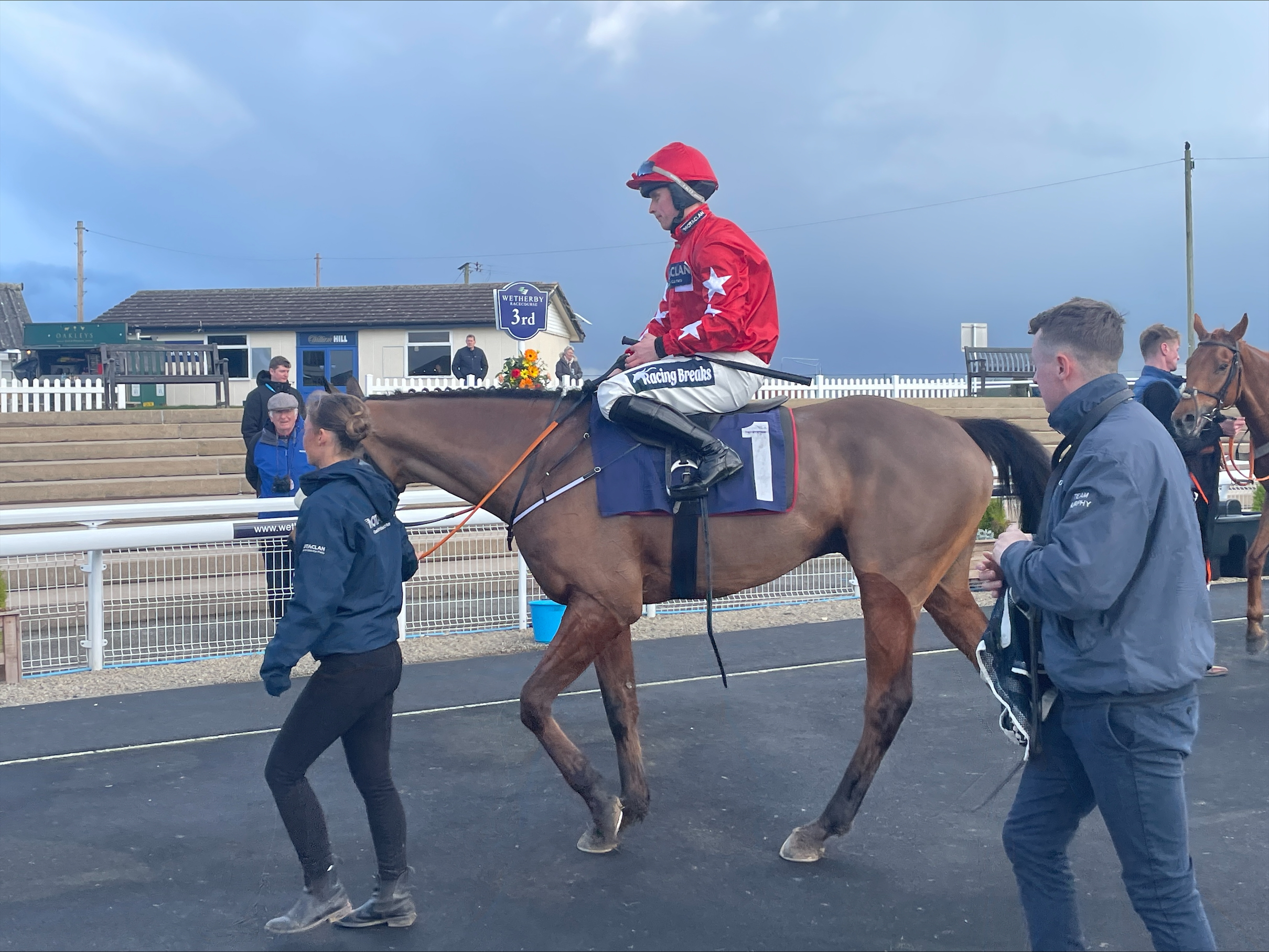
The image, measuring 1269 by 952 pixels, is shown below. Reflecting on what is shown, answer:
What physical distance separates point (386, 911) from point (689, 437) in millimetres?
2022

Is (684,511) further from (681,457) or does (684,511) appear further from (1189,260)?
(1189,260)

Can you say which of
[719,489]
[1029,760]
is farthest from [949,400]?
[1029,760]

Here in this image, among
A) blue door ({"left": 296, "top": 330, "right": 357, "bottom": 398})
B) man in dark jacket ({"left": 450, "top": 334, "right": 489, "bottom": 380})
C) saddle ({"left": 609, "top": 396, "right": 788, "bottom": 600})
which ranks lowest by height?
saddle ({"left": 609, "top": 396, "right": 788, "bottom": 600})

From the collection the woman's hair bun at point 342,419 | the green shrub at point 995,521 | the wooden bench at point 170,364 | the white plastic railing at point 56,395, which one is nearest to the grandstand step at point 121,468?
the white plastic railing at point 56,395

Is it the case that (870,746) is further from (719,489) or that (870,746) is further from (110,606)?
(110,606)

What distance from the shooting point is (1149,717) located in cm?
239

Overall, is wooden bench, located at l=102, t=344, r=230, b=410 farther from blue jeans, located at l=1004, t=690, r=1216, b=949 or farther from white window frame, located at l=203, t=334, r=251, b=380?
blue jeans, located at l=1004, t=690, r=1216, b=949

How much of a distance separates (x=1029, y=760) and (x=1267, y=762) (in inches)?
125

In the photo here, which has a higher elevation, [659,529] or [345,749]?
[659,529]

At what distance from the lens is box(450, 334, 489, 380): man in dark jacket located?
18062mm

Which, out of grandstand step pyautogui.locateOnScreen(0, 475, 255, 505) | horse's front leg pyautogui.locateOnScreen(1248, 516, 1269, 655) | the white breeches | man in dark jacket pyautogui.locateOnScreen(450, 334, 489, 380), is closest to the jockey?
Answer: the white breeches

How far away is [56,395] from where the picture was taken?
57.8 feet

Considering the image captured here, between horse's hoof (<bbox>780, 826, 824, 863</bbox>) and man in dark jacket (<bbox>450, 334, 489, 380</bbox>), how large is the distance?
1450cm

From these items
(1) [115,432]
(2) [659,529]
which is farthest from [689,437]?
(1) [115,432]
